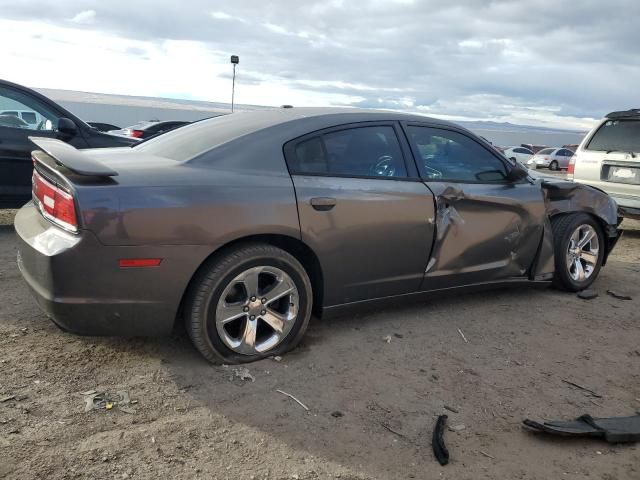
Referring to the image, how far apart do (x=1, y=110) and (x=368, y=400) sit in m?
4.96

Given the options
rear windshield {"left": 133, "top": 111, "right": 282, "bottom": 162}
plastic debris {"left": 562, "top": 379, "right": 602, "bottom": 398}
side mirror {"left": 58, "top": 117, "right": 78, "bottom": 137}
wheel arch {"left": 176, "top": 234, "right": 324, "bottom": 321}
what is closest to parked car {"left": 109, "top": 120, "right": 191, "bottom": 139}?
side mirror {"left": 58, "top": 117, "right": 78, "bottom": 137}

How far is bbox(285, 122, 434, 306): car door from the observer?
3.22 m

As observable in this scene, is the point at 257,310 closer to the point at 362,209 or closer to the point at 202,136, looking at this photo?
the point at 362,209

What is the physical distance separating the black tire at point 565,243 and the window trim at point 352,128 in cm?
168

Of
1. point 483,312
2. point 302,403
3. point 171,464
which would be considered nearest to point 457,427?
point 302,403

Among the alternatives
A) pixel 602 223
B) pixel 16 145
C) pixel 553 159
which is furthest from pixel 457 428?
pixel 553 159

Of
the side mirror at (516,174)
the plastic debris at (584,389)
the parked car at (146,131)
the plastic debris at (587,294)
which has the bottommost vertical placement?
the plastic debris at (584,389)

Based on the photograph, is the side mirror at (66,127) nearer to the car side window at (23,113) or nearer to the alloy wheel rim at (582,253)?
the car side window at (23,113)

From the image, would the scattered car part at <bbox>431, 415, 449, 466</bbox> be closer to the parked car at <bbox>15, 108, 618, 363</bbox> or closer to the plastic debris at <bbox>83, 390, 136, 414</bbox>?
the parked car at <bbox>15, 108, 618, 363</bbox>

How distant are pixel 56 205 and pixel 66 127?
3.23 m

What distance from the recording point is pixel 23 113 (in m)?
5.78

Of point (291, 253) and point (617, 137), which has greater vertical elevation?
point (617, 137)

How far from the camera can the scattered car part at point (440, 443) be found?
238 centimetres

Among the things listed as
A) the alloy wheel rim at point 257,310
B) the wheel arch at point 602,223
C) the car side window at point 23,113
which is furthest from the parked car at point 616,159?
the car side window at point 23,113
